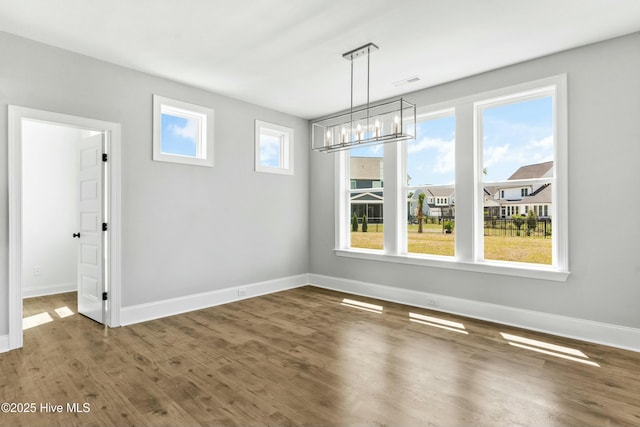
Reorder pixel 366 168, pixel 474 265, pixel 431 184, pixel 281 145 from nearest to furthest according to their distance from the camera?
pixel 474 265 < pixel 431 184 < pixel 366 168 < pixel 281 145

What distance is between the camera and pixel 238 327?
3.93 meters

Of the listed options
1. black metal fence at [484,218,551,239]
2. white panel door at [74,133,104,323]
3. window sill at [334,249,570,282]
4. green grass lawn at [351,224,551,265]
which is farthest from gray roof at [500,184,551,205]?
white panel door at [74,133,104,323]

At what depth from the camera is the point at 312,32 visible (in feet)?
10.6

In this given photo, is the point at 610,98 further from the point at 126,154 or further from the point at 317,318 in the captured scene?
the point at 126,154

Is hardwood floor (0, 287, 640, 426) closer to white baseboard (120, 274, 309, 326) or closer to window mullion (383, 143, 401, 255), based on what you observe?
white baseboard (120, 274, 309, 326)

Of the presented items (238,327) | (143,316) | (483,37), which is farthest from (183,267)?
(483,37)

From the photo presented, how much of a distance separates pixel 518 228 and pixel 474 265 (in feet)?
2.21

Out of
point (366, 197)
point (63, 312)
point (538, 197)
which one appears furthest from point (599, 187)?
point (63, 312)

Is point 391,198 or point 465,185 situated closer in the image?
point 465,185

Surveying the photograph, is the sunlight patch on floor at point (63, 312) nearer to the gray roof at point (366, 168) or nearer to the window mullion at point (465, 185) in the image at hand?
the gray roof at point (366, 168)

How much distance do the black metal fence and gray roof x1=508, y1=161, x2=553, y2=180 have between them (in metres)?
0.51

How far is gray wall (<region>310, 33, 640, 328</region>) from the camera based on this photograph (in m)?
3.27

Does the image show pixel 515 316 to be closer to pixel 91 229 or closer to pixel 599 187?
pixel 599 187

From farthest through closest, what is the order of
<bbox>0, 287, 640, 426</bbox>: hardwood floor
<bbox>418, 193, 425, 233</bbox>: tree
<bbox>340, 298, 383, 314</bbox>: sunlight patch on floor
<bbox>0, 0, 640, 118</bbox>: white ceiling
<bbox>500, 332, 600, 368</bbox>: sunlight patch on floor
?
<bbox>418, 193, 425, 233</bbox>: tree
<bbox>340, 298, 383, 314</bbox>: sunlight patch on floor
<bbox>500, 332, 600, 368</bbox>: sunlight patch on floor
<bbox>0, 0, 640, 118</bbox>: white ceiling
<bbox>0, 287, 640, 426</bbox>: hardwood floor
